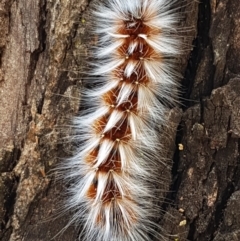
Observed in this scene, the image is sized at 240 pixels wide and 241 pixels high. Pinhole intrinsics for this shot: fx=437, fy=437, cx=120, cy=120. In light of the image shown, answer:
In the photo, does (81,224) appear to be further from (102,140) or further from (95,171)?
(102,140)

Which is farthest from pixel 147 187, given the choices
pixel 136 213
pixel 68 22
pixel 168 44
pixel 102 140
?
pixel 68 22

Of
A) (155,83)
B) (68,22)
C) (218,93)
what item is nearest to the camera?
(218,93)

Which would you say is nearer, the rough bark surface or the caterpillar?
the rough bark surface

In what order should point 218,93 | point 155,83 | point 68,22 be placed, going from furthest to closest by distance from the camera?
point 155,83
point 68,22
point 218,93
